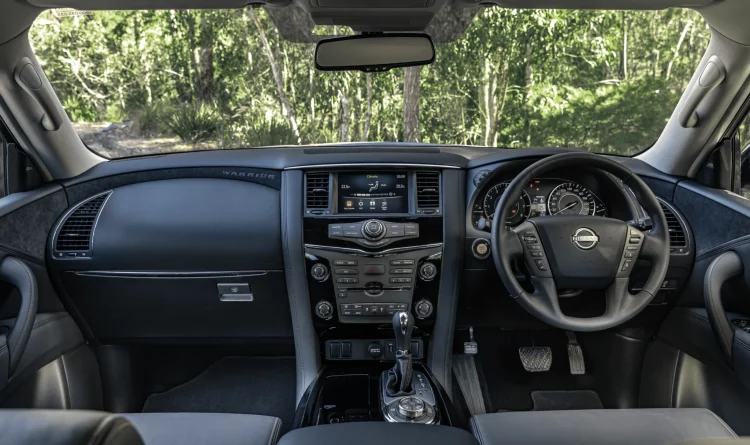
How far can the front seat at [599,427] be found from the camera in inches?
78.2

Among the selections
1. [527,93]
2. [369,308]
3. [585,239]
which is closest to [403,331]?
[369,308]

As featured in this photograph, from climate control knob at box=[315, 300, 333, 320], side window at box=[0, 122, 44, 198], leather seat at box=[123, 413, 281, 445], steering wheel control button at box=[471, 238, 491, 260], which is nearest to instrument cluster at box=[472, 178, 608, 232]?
steering wheel control button at box=[471, 238, 491, 260]

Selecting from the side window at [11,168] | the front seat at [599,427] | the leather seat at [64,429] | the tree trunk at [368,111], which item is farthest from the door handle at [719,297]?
the side window at [11,168]

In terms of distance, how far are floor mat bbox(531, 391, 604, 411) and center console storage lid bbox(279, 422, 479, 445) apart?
2.12 m

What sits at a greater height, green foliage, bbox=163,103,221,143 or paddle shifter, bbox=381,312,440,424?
green foliage, bbox=163,103,221,143

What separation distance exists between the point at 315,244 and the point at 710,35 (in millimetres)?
2228

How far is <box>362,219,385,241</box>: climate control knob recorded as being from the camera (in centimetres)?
309

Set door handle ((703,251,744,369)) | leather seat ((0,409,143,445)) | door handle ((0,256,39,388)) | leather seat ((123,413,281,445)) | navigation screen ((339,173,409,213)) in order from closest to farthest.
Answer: leather seat ((0,409,143,445)), leather seat ((123,413,281,445)), door handle ((0,256,39,388)), door handle ((703,251,744,369)), navigation screen ((339,173,409,213))

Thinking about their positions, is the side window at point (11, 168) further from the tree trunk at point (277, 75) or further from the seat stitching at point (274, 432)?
the seat stitching at point (274, 432)

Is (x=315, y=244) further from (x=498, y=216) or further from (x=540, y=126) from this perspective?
(x=540, y=126)

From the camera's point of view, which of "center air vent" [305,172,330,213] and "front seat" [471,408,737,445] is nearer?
"front seat" [471,408,737,445]

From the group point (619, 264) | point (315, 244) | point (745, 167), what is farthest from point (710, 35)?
point (315, 244)

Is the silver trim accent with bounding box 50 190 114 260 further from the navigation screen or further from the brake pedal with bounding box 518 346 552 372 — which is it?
the brake pedal with bounding box 518 346 552 372

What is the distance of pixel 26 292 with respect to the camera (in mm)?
2992
